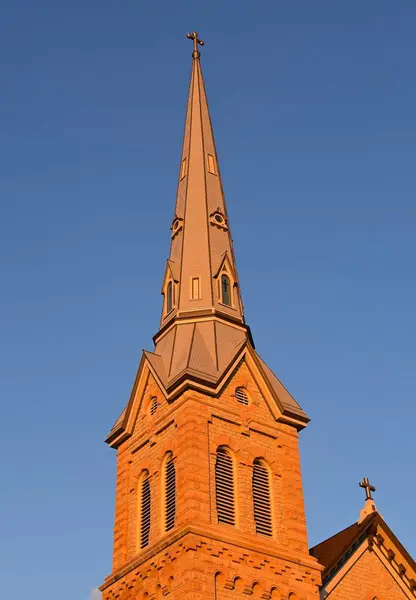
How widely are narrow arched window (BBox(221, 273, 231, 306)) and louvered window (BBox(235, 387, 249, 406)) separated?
Result: 191 inches

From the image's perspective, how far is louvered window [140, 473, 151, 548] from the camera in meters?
32.6

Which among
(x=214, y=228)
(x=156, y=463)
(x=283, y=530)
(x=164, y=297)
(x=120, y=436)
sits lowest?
(x=283, y=530)

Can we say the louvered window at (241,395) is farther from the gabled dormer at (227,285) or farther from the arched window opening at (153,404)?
the gabled dormer at (227,285)

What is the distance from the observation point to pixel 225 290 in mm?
39219

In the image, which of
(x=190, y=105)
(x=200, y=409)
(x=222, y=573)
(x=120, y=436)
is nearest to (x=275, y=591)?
(x=222, y=573)

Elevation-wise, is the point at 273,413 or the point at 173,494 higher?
the point at 273,413

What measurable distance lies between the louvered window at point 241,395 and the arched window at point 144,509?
417 centimetres

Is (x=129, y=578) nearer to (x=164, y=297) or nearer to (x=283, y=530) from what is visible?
(x=283, y=530)

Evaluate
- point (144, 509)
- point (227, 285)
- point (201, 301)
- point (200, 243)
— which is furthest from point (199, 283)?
point (144, 509)

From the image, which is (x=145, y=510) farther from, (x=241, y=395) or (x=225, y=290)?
(x=225, y=290)

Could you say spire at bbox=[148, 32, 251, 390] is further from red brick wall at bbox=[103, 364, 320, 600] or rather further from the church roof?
the church roof

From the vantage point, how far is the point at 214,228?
41.2m

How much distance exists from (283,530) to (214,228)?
14.1 meters

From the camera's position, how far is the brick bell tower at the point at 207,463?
30031mm
